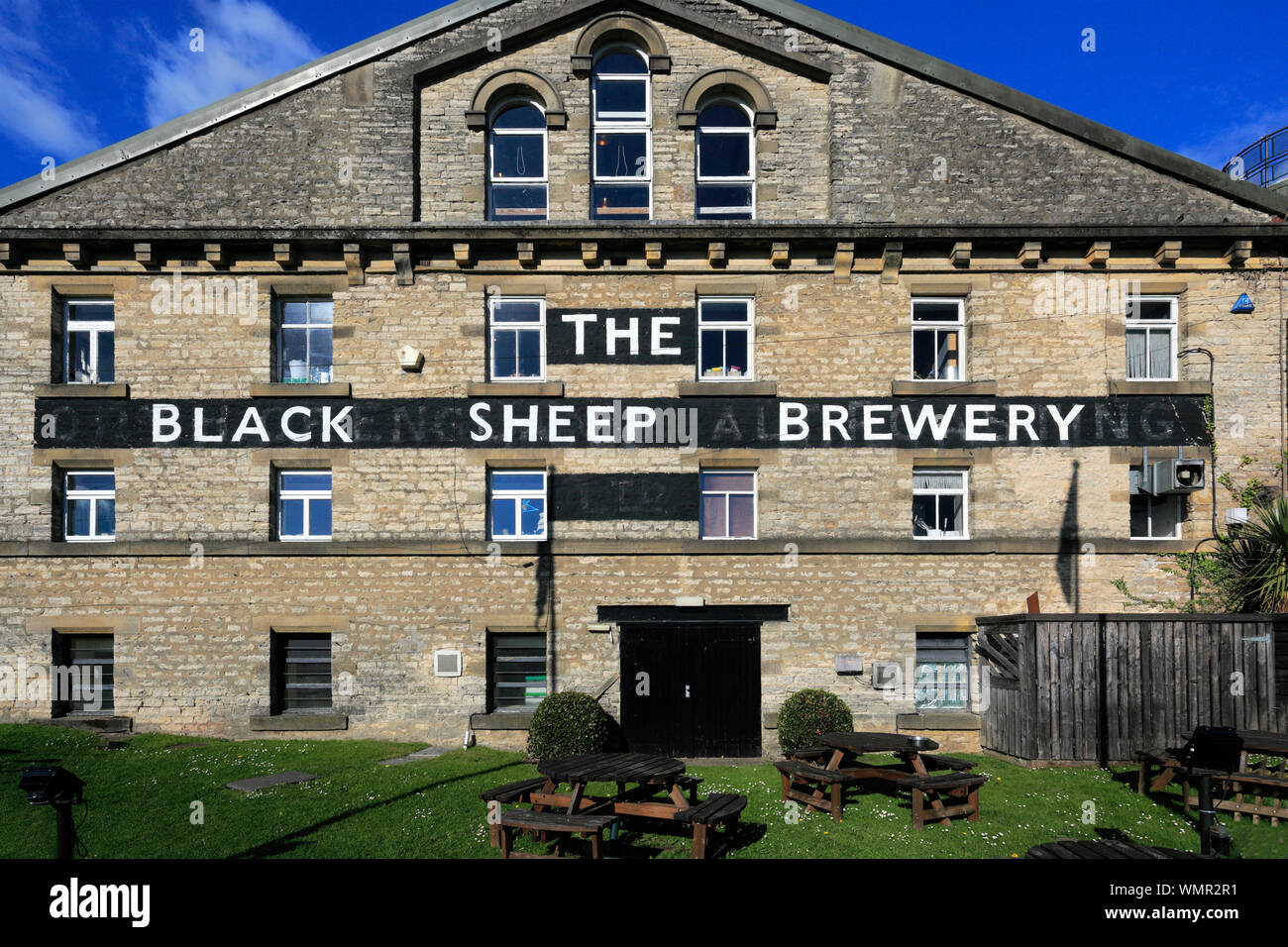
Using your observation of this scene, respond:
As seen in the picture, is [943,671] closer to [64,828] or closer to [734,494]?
[734,494]

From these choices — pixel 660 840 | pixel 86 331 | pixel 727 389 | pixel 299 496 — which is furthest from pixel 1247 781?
pixel 86 331

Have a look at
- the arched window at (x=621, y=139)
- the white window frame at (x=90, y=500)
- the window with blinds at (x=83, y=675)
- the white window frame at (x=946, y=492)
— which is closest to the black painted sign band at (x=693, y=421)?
the white window frame at (x=946, y=492)

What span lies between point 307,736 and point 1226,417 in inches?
697

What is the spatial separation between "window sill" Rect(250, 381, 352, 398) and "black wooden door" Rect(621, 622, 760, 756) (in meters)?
6.83

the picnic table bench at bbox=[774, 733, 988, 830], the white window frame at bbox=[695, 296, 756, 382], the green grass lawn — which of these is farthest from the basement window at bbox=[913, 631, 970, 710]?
the white window frame at bbox=[695, 296, 756, 382]

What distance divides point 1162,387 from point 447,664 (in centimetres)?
1405

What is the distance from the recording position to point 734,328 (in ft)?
49.5

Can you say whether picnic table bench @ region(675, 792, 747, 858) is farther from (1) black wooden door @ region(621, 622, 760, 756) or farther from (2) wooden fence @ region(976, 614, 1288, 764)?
(2) wooden fence @ region(976, 614, 1288, 764)

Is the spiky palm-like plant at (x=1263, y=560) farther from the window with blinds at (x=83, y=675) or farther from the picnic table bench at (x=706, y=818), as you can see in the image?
the window with blinds at (x=83, y=675)

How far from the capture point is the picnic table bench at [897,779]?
9453 mm

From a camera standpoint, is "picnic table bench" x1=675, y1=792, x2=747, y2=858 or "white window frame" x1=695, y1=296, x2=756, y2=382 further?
"white window frame" x1=695, y1=296, x2=756, y2=382

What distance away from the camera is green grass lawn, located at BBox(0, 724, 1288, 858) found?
854 centimetres
